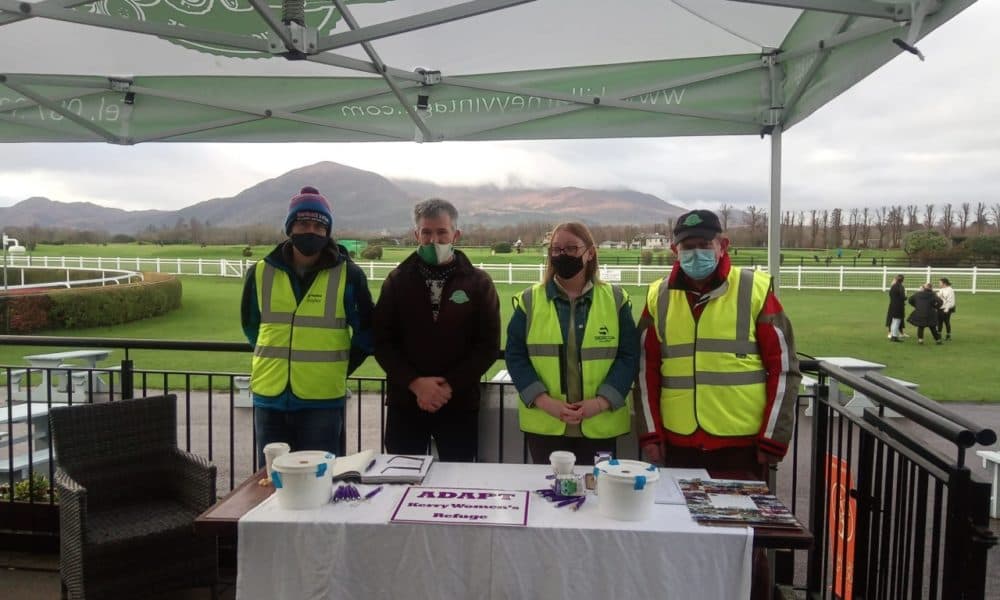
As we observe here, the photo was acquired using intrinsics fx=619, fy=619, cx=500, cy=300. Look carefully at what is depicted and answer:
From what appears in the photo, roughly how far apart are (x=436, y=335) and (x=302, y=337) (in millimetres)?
597

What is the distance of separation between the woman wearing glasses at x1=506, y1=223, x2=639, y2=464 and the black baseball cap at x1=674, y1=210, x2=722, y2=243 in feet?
1.17

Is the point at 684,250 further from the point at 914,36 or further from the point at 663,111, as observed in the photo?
the point at 663,111

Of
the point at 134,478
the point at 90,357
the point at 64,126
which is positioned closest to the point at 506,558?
the point at 134,478

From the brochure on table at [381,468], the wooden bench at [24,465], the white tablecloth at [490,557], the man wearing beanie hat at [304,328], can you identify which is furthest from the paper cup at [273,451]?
the wooden bench at [24,465]

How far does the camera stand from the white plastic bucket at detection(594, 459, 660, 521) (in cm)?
174

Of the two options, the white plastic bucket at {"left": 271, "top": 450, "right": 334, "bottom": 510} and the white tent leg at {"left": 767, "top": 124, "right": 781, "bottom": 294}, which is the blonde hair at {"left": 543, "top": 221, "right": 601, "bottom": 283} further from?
the white tent leg at {"left": 767, "top": 124, "right": 781, "bottom": 294}

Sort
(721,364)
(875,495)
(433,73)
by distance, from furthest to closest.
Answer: (433,73) → (721,364) → (875,495)

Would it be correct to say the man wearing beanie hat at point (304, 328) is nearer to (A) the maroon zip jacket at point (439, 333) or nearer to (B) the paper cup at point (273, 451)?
(A) the maroon zip jacket at point (439, 333)

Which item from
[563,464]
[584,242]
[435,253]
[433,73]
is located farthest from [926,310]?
[563,464]

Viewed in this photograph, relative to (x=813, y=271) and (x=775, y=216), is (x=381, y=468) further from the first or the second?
(x=813, y=271)

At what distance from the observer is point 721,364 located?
2389 millimetres

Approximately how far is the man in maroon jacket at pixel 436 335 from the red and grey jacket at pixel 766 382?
0.70m

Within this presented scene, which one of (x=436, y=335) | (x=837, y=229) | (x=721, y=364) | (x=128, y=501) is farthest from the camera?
(x=837, y=229)

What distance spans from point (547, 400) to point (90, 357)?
33.1ft
